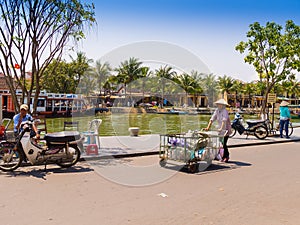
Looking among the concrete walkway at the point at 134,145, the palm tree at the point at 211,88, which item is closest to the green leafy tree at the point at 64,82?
the palm tree at the point at 211,88

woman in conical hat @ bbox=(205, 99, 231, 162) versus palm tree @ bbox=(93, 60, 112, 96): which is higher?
palm tree @ bbox=(93, 60, 112, 96)

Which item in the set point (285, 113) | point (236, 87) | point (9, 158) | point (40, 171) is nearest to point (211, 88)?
point (236, 87)

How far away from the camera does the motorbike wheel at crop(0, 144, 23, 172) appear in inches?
289

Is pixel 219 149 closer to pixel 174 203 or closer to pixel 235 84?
pixel 174 203

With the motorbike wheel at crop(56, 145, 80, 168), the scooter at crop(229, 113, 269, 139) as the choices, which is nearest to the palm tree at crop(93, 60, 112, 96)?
the scooter at crop(229, 113, 269, 139)

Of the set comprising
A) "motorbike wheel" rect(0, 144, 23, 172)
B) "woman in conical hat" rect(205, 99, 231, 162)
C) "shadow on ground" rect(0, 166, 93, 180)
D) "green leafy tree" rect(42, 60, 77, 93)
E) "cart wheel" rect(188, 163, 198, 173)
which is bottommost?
"shadow on ground" rect(0, 166, 93, 180)

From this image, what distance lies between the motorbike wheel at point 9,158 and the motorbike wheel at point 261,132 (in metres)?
10.4

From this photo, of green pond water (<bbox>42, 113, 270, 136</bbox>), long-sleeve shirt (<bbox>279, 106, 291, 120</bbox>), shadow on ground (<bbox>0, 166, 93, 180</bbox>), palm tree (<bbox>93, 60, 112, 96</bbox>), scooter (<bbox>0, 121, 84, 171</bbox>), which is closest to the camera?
shadow on ground (<bbox>0, 166, 93, 180</bbox>)

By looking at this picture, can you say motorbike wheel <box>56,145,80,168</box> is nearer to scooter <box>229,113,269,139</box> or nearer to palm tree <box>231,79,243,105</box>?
scooter <box>229,113,269,139</box>

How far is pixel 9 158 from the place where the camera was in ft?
24.2

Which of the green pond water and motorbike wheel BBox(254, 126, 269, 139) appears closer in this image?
motorbike wheel BBox(254, 126, 269, 139)

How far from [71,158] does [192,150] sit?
9.12ft

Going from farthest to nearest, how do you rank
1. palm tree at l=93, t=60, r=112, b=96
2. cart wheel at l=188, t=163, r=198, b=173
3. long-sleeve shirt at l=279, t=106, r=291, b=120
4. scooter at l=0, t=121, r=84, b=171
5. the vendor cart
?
palm tree at l=93, t=60, r=112, b=96 < long-sleeve shirt at l=279, t=106, r=291, b=120 < the vendor cart < cart wheel at l=188, t=163, r=198, b=173 < scooter at l=0, t=121, r=84, b=171

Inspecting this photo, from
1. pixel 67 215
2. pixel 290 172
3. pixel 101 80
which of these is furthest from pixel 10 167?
pixel 101 80
